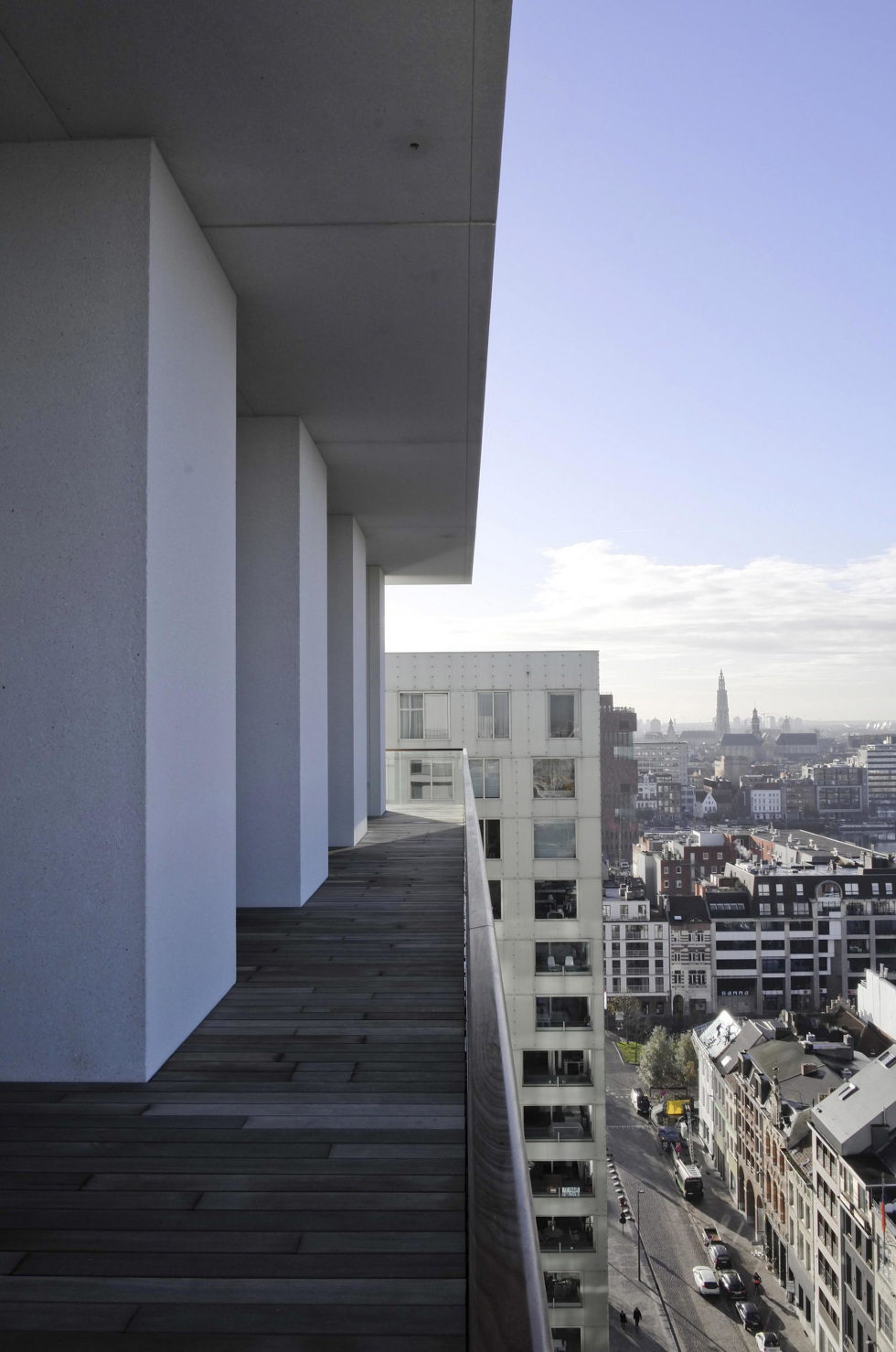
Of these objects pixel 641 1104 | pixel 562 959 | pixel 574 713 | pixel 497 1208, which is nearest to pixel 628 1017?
pixel 641 1104

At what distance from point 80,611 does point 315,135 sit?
1693mm

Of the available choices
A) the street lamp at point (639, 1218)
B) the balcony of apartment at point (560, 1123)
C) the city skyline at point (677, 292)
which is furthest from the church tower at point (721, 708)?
the balcony of apartment at point (560, 1123)

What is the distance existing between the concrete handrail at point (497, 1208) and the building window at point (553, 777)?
1271 cm

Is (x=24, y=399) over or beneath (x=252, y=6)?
beneath

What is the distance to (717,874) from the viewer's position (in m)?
61.1

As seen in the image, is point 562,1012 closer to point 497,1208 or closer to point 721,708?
point 497,1208

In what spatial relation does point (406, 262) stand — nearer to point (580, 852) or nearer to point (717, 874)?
point (580, 852)

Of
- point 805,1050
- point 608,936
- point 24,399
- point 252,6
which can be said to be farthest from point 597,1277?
point 608,936

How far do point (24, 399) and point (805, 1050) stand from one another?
35.0m

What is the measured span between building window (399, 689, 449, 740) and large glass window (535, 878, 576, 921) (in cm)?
277

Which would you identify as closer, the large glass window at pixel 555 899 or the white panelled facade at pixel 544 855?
the white panelled facade at pixel 544 855

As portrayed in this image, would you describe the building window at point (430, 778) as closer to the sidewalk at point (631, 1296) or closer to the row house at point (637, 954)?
the sidewalk at point (631, 1296)

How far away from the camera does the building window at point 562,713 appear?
14188 millimetres

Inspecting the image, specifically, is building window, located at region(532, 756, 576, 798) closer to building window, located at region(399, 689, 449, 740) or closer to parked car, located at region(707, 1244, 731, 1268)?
building window, located at region(399, 689, 449, 740)
